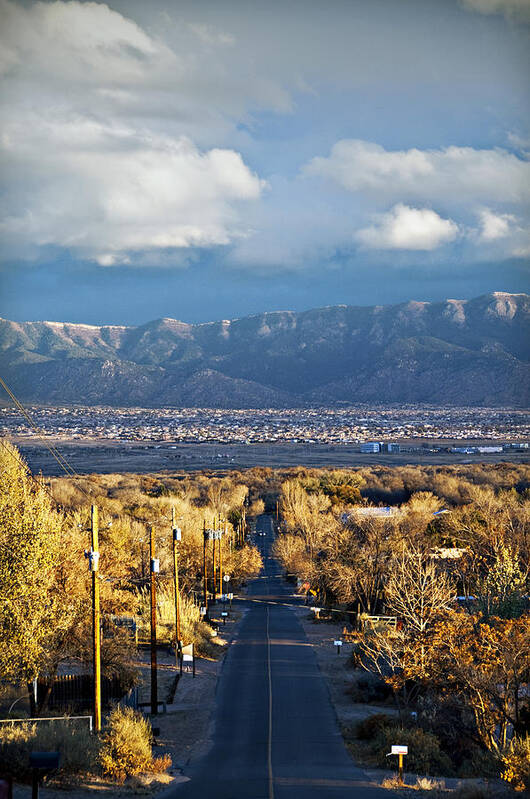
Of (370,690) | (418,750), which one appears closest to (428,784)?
(418,750)

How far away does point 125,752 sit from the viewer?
63.9ft

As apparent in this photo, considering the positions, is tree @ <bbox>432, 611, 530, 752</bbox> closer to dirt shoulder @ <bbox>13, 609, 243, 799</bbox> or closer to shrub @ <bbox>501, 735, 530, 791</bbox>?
shrub @ <bbox>501, 735, 530, 791</bbox>

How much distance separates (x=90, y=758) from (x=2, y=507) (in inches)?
316

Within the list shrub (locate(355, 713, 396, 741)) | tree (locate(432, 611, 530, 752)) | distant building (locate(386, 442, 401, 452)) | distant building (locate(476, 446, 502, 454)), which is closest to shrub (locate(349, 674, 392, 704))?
shrub (locate(355, 713, 396, 741))

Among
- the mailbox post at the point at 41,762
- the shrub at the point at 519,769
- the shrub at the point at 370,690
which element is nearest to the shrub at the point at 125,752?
the mailbox post at the point at 41,762

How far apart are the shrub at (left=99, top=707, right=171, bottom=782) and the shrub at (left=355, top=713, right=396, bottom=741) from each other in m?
6.80

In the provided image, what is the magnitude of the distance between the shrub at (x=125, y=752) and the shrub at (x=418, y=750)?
19.8 feet

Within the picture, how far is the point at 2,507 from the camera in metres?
24.2

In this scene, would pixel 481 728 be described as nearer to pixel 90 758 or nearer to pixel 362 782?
pixel 362 782

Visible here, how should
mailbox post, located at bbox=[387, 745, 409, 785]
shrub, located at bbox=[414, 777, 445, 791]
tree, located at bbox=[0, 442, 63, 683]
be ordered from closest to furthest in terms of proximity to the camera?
1. mailbox post, located at bbox=[387, 745, 409, 785]
2. shrub, located at bbox=[414, 777, 445, 791]
3. tree, located at bbox=[0, 442, 63, 683]

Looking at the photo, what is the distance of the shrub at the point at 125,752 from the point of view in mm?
19125

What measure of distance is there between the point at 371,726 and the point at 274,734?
290cm

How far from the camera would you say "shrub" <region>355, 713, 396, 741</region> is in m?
24.4

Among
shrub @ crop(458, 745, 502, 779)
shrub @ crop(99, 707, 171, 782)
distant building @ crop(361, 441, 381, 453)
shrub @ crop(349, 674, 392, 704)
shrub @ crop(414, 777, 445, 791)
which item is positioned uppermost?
distant building @ crop(361, 441, 381, 453)
